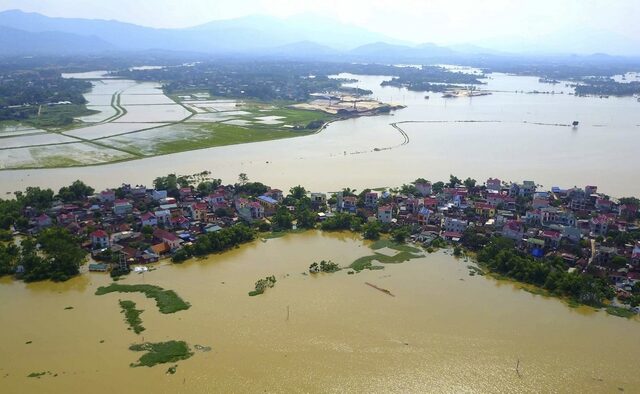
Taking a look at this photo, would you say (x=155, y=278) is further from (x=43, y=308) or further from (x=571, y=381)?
(x=571, y=381)

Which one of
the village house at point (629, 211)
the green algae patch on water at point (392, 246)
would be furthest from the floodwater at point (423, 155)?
the green algae patch on water at point (392, 246)

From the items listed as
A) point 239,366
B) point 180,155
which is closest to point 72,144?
point 180,155

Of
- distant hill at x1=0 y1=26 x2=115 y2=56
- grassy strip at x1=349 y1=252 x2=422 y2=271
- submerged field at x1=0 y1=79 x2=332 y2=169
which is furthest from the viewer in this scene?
distant hill at x1=0 y1=26 x2=115 y2=56

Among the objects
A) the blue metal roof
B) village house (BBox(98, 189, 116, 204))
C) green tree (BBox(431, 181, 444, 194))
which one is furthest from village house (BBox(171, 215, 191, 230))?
green tree (BBox(431, 181, 444, 194))

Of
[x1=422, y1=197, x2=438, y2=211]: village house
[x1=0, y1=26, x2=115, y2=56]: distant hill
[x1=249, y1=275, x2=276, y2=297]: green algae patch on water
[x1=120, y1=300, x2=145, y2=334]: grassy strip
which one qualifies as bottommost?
[x1=120, y1=300, x2=145, y2=334]: grassy strip

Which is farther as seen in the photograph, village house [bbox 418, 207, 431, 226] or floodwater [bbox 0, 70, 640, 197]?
floodwater [bbox 0, 70, 640, 197]

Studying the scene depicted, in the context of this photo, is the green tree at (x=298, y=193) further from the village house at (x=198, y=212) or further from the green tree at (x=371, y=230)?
the green tree at (x=371, y=230)

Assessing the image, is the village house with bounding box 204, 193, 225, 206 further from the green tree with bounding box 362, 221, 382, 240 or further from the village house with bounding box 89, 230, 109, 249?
the green tree with bounding box 362, 221, 382, 240
